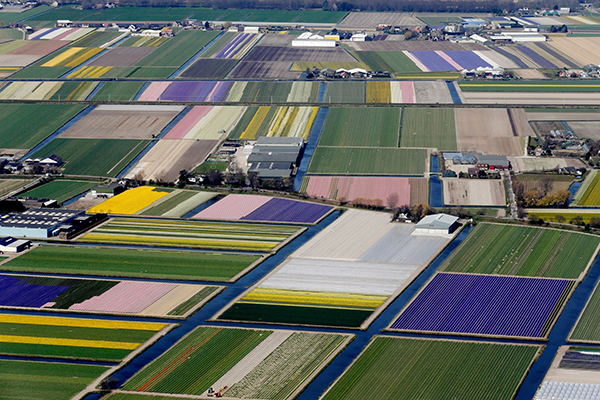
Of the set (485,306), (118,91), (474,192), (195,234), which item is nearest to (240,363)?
(485,306)

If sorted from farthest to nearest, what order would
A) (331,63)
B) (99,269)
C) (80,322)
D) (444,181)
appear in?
(331,63) < (444,181) < (99,269) < (80,322)

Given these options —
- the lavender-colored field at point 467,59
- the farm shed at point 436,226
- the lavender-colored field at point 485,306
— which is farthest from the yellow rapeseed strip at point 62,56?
the lavender-colored field at point 485,306

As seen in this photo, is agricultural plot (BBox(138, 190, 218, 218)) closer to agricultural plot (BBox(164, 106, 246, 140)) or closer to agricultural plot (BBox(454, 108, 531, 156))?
agricultural plot (BBox(164, 106, 246, 140))

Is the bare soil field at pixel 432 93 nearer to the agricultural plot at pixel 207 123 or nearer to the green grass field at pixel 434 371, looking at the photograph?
the agricultural plot at pixel 207 123

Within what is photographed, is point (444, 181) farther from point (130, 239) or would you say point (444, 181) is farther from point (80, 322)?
point (80, 322)

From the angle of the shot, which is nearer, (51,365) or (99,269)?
(51,365)

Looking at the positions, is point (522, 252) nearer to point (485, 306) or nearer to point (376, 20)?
point (485, 306)

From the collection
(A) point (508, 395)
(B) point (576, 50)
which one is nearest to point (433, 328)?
(A) point (508, 395)

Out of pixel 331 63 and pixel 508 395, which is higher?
pixel 331 63
